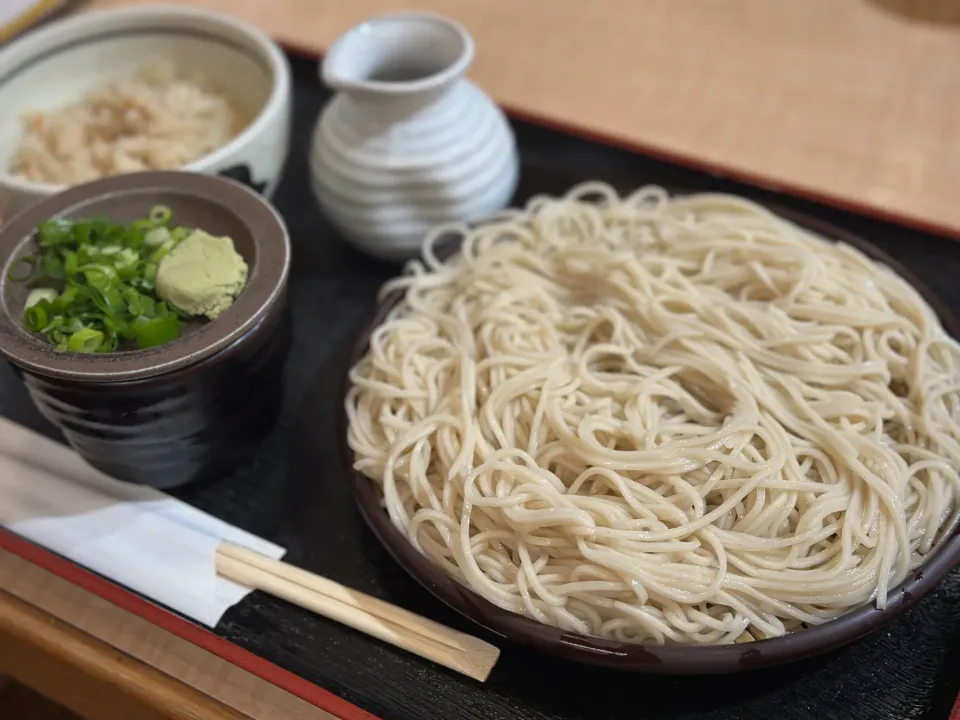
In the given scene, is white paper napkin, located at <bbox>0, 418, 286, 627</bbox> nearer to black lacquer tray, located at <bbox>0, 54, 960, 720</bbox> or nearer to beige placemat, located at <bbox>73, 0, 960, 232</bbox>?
black lacquer tray, located at <bbox>0, 54, 960, 720</bbox>

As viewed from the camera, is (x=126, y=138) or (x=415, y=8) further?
(x=415, y=8)

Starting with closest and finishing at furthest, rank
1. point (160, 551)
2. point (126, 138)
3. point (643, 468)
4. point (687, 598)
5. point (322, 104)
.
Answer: point (687, 598), point (643, 468), point (160, 551), point (126, 138), point (322, 104)

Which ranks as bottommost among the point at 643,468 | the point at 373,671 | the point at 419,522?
the point at 373,671

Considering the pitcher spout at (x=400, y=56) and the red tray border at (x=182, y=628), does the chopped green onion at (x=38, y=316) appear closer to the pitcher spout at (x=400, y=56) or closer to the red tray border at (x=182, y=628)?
the red tray border at (x=182, y=628)

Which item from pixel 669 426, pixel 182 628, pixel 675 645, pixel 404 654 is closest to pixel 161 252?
pixel 182 628

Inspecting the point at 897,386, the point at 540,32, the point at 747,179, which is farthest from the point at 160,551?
the point at 540,32

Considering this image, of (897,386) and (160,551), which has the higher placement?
(897,386)

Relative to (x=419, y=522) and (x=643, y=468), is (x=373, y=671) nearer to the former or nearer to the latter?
(x=419, y=522)
